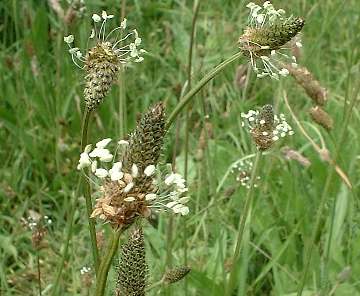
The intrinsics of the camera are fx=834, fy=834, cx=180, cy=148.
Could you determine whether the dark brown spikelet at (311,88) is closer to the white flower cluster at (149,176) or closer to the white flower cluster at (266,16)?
the white flower cluster at (266,16)

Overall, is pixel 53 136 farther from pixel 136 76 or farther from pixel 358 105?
pixel 358 105

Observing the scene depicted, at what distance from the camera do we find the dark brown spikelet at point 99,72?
1.02 meters

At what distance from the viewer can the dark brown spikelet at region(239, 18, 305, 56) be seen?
104cm

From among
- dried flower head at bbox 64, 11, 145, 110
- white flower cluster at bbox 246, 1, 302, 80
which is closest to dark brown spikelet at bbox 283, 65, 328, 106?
white flower cluster at bbox 246, 1, 302, 80

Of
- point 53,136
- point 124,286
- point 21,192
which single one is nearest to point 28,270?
point 21,192

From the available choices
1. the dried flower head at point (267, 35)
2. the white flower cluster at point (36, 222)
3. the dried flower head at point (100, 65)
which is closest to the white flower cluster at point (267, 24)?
the dried flower head at point (267, 35)

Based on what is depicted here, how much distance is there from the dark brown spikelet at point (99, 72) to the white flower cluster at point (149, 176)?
8 centimetres

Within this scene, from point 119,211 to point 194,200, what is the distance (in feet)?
4.96

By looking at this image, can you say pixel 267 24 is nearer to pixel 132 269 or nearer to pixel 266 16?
pixel 266 16

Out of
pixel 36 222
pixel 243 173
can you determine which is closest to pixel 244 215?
pixel 36 222

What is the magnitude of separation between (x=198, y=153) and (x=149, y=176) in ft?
4.18

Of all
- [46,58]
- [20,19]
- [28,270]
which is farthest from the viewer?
[20,19]

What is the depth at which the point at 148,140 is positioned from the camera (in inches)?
35.4

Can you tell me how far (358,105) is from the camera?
9.32ft
